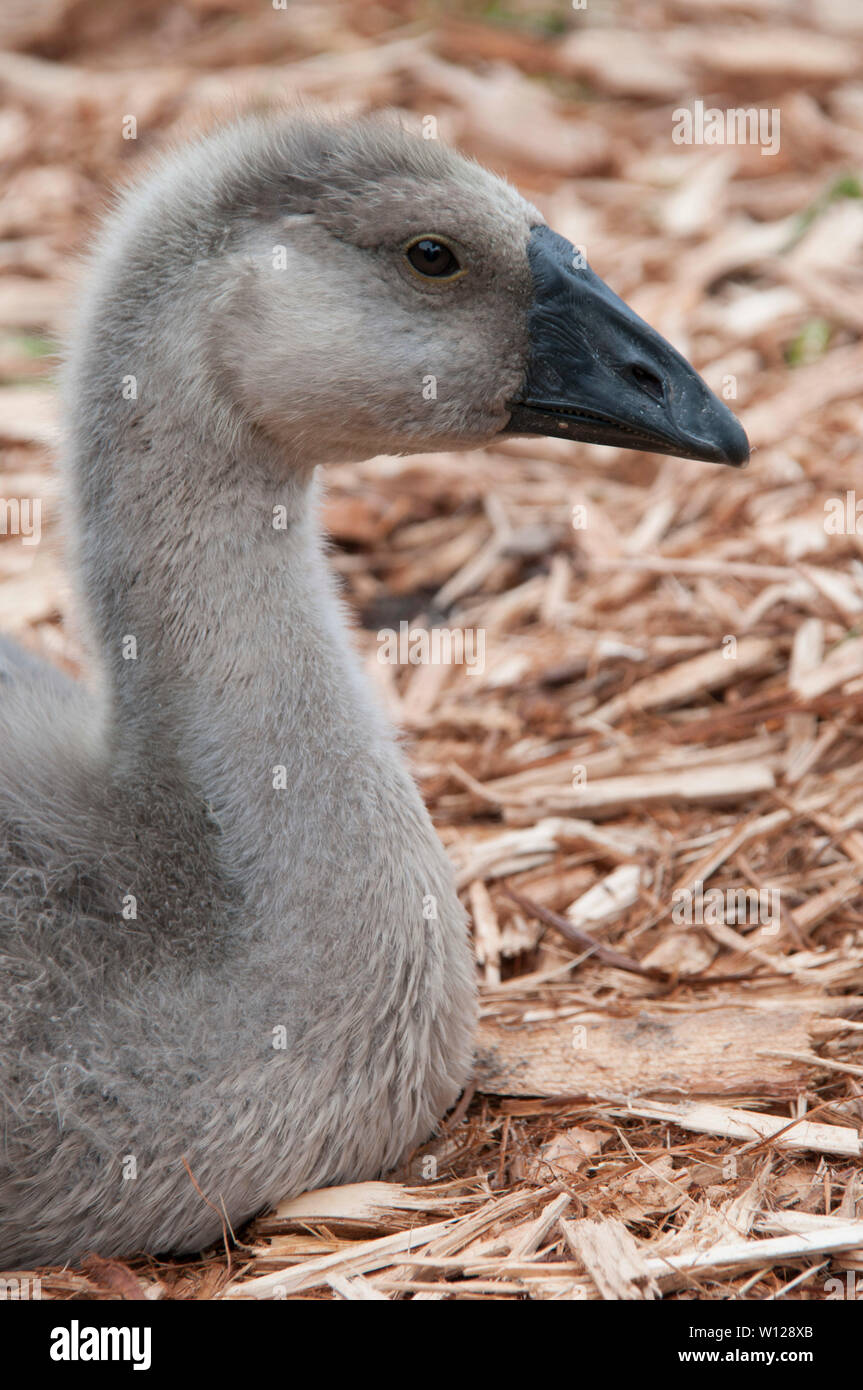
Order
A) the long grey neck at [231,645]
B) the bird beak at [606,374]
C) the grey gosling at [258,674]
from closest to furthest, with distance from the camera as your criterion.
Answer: the grey gosling at [258,674], the long grey neck at [231,645], the bird beak at [606,374]

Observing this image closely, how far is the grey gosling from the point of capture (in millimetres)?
3016

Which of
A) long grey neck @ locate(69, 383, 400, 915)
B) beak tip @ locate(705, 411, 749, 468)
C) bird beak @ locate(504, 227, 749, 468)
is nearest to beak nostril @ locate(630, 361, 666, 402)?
bird beak @ locate(504, 227, 749, 468)

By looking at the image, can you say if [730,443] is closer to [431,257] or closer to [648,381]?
[648,381]

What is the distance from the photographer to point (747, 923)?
410 cm

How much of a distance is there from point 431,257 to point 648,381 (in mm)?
551

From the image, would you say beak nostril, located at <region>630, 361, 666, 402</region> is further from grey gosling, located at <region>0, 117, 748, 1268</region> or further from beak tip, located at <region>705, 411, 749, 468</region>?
beak tip, located at <region>705, 411, 749, 468</region>

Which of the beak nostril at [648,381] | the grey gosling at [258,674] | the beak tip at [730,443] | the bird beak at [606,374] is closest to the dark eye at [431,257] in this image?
the grey gosling at [258,674]

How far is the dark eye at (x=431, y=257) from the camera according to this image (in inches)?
125

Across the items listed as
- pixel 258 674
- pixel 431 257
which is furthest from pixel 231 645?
pixel 431 257

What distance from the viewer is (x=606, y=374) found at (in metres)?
3.32

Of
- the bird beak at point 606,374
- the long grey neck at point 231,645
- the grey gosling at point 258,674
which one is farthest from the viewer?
the bird beak at point 606,374

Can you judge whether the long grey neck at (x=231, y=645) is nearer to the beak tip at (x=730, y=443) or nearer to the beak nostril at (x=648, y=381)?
the beak nostril at (x=648, y=381)
